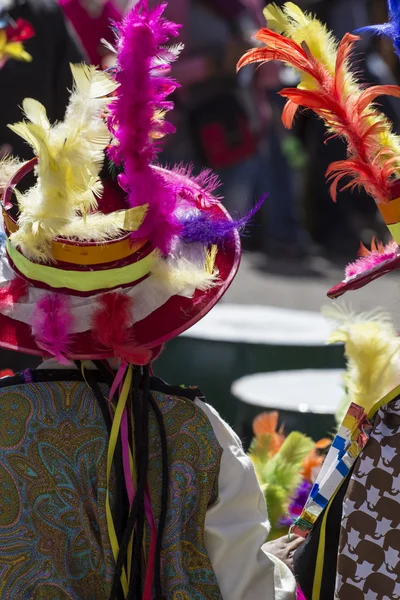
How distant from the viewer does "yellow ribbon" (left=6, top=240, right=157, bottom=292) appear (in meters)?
1.49

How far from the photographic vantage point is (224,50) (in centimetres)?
616

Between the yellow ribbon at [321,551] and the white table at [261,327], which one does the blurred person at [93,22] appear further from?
the yellow ribbon at [321,551]

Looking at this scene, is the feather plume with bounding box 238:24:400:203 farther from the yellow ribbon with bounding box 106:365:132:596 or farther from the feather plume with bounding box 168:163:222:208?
the yellow ribbon with bounding box 106:365:132:596

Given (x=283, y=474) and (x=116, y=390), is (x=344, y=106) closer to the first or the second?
(x=116, y=390)

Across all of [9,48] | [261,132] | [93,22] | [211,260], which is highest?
[261,132]

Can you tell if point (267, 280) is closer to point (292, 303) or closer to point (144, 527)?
point (292, 303)

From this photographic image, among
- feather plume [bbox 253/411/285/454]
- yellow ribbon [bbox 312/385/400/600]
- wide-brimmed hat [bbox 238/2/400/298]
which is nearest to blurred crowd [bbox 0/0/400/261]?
feather plume [bbox 253/411/285/454]

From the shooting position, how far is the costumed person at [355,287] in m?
1.46

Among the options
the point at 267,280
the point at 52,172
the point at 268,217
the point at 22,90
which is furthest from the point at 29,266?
the point at 268,217

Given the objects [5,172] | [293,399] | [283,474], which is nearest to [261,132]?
[293,399]

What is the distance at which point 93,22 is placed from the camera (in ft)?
8.92

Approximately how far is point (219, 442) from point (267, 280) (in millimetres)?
5631

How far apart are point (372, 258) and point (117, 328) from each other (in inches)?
17.1

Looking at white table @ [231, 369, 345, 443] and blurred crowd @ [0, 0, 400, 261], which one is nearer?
white table @ [231, 369, 345, 443]
